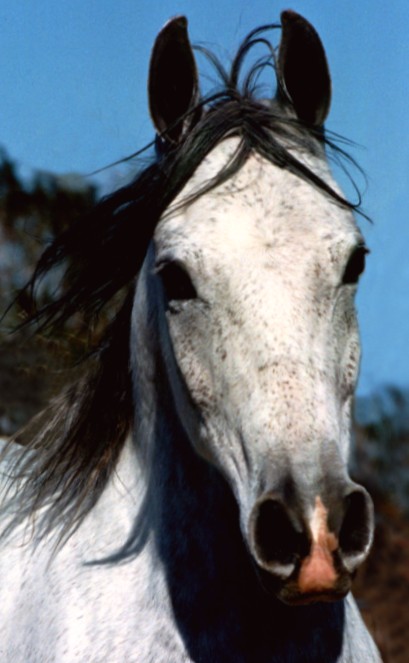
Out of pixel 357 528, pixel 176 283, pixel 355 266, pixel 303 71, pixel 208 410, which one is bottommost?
pixel 357 528

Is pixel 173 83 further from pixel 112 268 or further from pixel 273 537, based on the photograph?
pixel 273 537

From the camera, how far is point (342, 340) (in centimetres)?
314

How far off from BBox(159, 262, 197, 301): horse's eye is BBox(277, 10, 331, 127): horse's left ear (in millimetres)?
770

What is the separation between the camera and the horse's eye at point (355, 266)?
3203 mm

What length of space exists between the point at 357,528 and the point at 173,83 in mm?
1556

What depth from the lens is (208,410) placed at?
10.3 ft

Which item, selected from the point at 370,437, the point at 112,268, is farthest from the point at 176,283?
the point at 370,437

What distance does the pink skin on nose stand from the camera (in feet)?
8.76

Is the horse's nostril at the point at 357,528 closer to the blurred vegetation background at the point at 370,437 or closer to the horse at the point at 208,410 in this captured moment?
the horse at the point at 208,410

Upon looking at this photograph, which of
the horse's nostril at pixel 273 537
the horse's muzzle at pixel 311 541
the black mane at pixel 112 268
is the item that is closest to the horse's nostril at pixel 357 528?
the horse's muzzle at pixel 311 541

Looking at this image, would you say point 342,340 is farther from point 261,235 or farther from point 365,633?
point 365,633

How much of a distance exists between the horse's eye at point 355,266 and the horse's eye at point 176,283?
0.41 meters

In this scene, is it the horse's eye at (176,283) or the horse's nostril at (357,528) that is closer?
the horse's nostril at (357,528)

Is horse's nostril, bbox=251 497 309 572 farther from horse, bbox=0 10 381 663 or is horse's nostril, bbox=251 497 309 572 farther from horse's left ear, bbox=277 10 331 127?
horse's left ear, bbox=277 10 331 127
